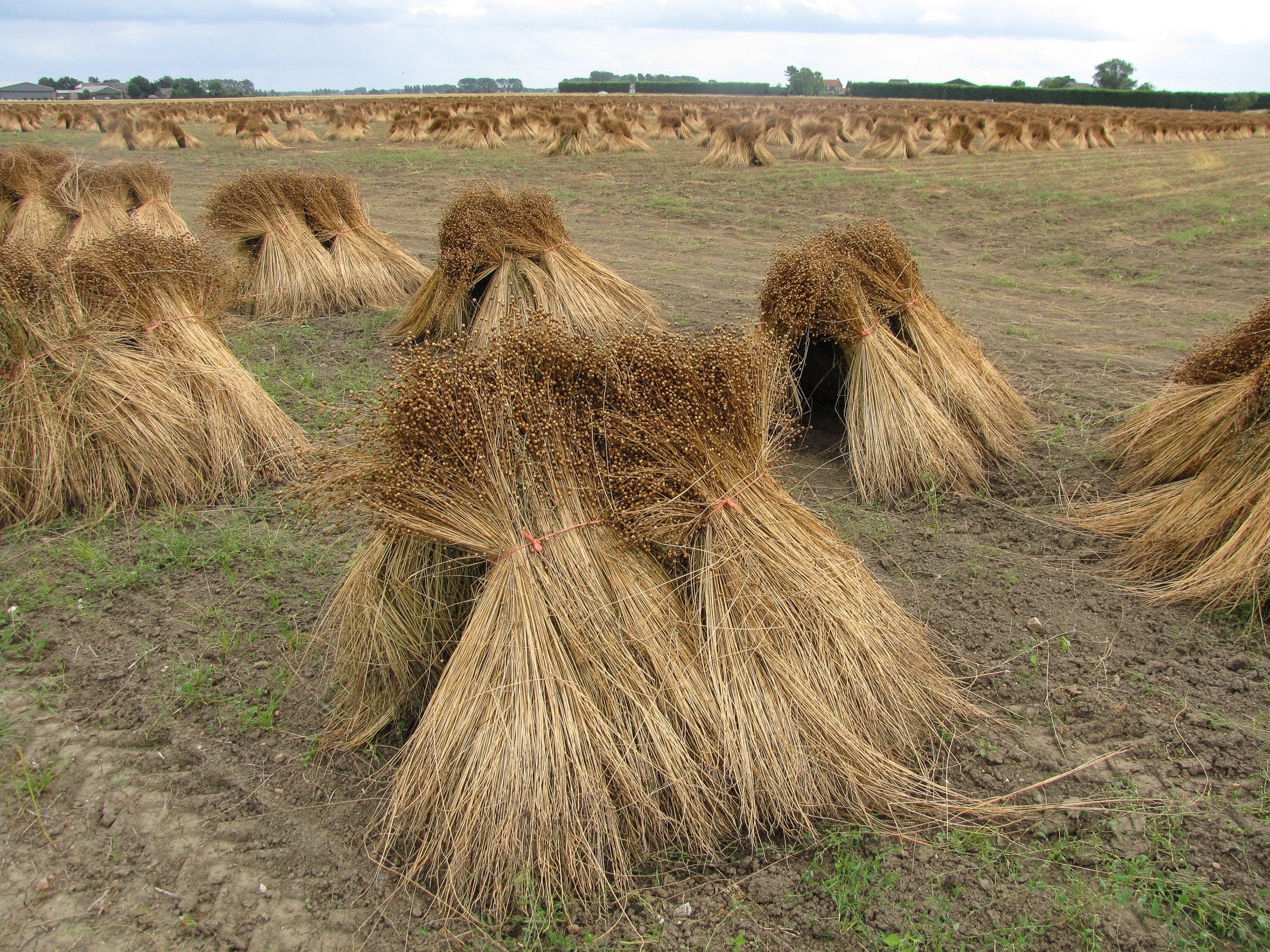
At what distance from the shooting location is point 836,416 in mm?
5219

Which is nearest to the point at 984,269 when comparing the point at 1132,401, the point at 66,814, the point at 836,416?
Answer: the point at 1132,401

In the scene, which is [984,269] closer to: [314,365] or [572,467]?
[314,365]

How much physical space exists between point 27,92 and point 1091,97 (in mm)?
102654

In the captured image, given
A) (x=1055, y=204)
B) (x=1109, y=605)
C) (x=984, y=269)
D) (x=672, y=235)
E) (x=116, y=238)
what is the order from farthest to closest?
(x=1055, y=204) → (x=672, y=235) → (x=984, y=269) → (x=116, y=238) → (x=1109, y=605)

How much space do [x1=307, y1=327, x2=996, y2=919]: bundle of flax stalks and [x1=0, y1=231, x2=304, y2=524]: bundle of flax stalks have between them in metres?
2.04

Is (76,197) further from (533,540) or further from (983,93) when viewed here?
(983,93)

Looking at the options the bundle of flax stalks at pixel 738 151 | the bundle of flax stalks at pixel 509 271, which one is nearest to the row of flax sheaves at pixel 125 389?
the bundle of flax stalks at pixel 509 271

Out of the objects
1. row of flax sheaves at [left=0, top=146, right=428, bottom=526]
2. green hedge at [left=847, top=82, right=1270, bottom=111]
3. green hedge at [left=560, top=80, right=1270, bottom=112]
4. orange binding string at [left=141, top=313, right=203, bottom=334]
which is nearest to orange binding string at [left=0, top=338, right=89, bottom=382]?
row of flax sheaves at [left=0, top=146, right=428, bottom=526]

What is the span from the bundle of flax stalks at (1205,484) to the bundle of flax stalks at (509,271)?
11.4 ft

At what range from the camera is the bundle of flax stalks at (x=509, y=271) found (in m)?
6.01

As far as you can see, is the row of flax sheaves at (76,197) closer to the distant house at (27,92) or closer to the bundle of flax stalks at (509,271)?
the bundle of flax stalks at (509,271)

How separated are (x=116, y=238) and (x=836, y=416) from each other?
485 cm

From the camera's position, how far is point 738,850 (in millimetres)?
2369

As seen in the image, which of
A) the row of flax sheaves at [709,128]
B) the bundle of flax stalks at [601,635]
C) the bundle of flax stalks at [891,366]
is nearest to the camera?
the bundle of flax stalks at [601,635]
